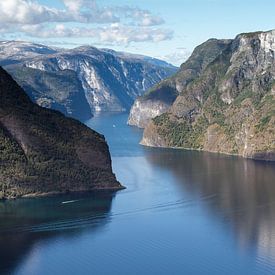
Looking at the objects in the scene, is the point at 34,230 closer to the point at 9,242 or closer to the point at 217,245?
the point at 9,242

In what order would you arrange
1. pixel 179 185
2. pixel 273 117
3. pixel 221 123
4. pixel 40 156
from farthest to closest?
pixel 221 123, pixel 273 117, pixel 179 185, pixel 40 156

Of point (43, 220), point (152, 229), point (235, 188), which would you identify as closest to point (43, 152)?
point (43, 220)

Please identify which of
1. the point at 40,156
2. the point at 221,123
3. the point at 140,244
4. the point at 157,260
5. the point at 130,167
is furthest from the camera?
the point at 221,123

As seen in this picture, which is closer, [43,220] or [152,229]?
[152,229]

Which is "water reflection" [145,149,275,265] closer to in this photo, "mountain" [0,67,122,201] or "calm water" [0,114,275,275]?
"calm water" [0,114,275,275]

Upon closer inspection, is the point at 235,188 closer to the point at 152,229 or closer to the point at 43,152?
the point at 43,152

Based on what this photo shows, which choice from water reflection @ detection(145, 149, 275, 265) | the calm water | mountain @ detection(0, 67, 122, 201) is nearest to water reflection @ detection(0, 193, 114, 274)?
the calm water

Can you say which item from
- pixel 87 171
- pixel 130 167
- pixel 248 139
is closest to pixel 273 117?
pixel 248 139
